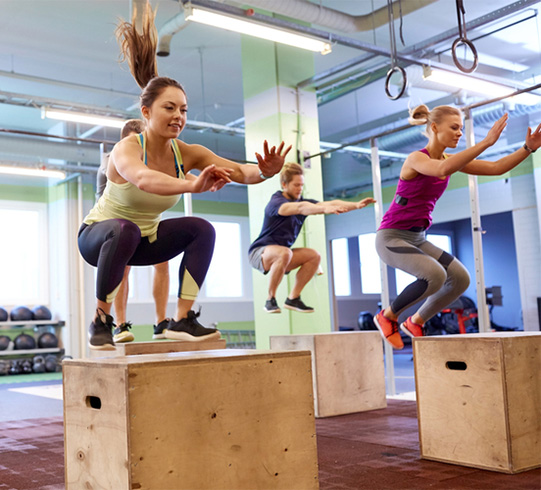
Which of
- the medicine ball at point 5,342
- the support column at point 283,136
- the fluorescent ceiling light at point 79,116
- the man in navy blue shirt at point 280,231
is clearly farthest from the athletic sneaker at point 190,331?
the medicine ball at point 5,342

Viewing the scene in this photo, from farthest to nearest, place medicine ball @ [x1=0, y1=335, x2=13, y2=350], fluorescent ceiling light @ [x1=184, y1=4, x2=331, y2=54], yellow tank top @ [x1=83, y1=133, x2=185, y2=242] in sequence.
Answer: medicine ball @ [x1=0, y1=335, x2=13, y2=350]
fluorescent ceiling light @ [x1=184, y1=4, x2=331, y2=54]
yellow tank top @ [x1=83, y1=133, x2=185, y2=242]

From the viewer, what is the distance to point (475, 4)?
7.02 metres

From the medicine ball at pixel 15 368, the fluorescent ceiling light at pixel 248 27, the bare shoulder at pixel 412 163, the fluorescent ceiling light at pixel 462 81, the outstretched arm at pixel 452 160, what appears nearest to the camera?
the outstretched arm at pixel 452 160

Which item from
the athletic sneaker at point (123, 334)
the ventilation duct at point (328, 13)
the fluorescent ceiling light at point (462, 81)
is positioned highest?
the ventilation duct at point (328, 13)

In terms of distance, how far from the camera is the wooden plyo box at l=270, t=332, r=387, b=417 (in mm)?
4645

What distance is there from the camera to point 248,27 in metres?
5.30

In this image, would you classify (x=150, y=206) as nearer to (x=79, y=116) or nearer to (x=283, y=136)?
(x=283, y=136)

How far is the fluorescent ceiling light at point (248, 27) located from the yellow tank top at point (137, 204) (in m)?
2.83

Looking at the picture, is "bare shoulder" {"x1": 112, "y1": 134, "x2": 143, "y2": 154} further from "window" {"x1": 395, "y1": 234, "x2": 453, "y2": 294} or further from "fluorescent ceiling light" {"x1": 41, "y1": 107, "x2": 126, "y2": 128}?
"window" {"x1": 395, "y1": 234, "x2": 453, "y2": 294}

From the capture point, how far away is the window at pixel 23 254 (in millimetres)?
12016

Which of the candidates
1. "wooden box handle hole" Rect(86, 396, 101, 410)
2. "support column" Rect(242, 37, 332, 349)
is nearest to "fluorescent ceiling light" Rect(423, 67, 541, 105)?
"support column" Rect(242, 37, 332, 349)

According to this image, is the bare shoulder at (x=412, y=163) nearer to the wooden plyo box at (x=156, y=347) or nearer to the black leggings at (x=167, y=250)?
the black leggings at (x=167, y=250)

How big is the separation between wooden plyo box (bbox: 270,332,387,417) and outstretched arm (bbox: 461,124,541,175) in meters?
1.75

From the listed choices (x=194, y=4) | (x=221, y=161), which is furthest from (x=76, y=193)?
(x=221, y=161)
